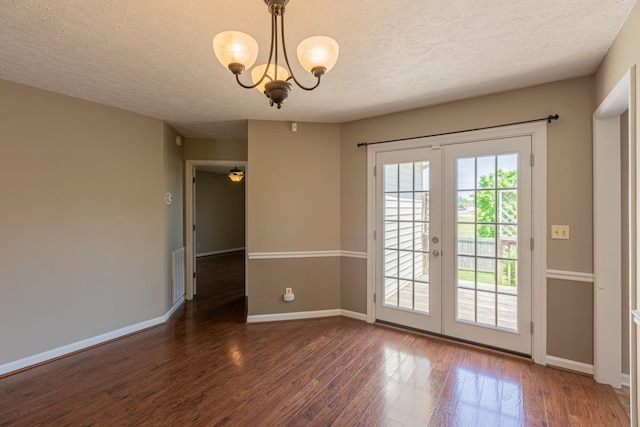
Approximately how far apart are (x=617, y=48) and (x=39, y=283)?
478cm

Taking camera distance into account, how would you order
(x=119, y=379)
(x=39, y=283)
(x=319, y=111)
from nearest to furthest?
1. (x=119, y=379)
2. (x=39, y=283)
3. (x=319, y=111)

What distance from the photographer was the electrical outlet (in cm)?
247

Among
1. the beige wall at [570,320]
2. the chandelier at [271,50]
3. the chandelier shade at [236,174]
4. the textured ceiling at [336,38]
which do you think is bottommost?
the beige wall at [570,320]

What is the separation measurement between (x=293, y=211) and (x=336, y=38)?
6.95 ft

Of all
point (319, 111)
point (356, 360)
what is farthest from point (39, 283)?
point (319, 111)

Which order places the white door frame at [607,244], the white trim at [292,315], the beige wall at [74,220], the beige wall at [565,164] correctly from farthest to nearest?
the white trim at [292,315], the beige wall at [74,220], the beige wall at [565,164], the white door frame at [607,244]

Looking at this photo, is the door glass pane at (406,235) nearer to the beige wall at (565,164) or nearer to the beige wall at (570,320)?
the beige wall at (565,164)

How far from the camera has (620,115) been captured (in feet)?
7.30

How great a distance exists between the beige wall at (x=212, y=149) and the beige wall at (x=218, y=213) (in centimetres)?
365

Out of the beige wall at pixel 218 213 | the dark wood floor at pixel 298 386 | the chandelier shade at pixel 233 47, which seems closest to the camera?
the chandelier shade at pixel 233 47

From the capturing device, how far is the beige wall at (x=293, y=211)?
357 centimetres

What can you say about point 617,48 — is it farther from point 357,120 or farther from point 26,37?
point 26,37

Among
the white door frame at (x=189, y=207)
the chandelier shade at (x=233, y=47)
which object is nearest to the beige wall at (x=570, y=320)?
the chandelier shade at (x=233, y=47)

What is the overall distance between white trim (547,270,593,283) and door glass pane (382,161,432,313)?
→ 1056mm
